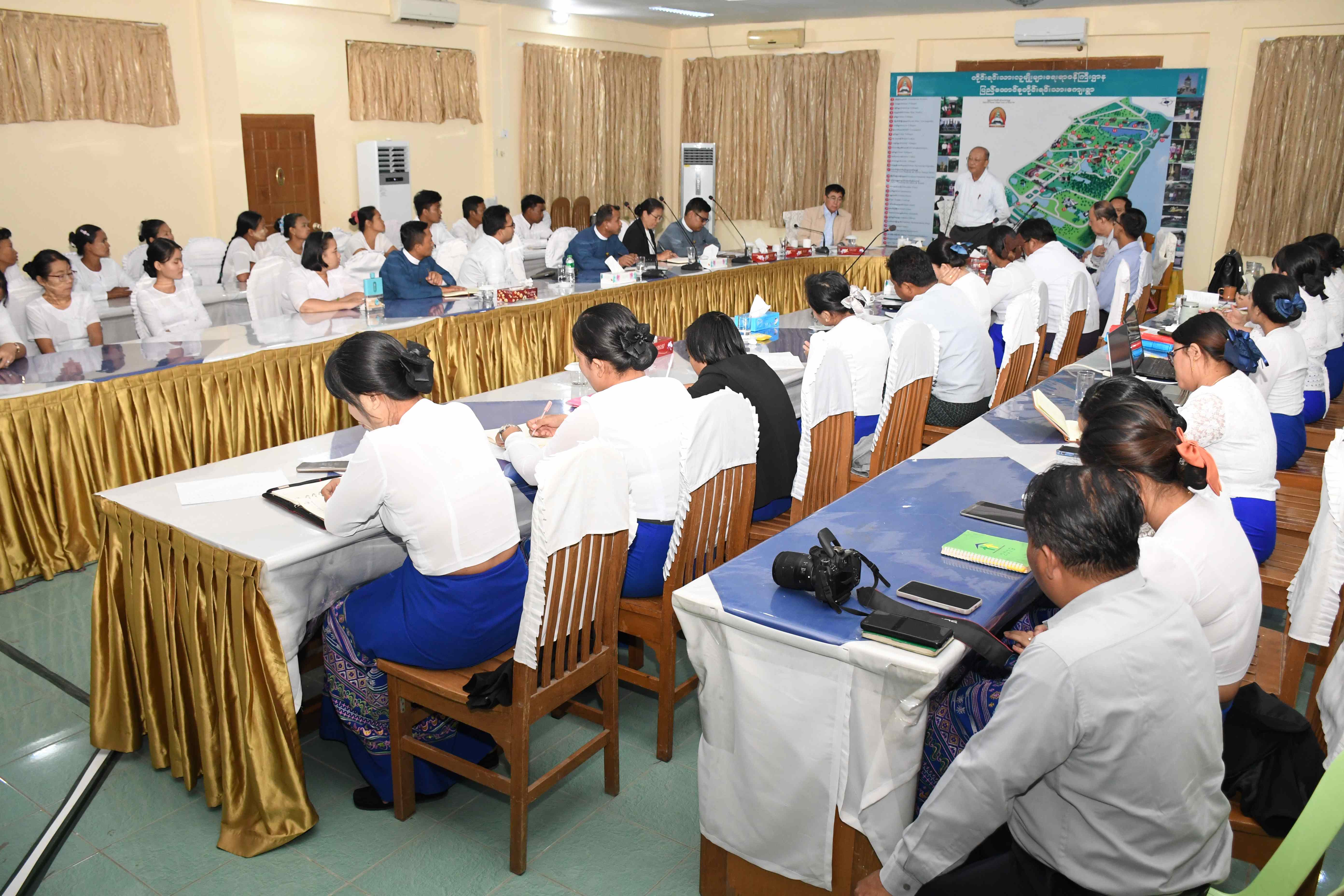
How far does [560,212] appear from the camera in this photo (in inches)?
370

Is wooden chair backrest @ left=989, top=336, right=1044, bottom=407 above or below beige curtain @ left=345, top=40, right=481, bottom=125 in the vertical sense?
below

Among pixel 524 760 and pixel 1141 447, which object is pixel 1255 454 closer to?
pixel 1141 447

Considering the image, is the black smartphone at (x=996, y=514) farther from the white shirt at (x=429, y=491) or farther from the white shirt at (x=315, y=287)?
the white shirt at (x=315, y=287)

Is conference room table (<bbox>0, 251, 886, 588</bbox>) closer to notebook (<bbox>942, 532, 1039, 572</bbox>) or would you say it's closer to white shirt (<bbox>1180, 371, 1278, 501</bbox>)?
notebook (<bbox>942, 532, 1039, 572</bbox>)

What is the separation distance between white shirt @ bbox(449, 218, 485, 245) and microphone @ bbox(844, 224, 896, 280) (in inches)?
114

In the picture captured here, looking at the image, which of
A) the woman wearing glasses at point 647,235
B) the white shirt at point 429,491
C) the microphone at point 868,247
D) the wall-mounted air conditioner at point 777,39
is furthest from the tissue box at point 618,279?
the wall-mounted air conditioner at point 777,39

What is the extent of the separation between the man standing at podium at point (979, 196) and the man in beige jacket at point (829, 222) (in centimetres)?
97

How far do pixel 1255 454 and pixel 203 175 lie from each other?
6737 mm

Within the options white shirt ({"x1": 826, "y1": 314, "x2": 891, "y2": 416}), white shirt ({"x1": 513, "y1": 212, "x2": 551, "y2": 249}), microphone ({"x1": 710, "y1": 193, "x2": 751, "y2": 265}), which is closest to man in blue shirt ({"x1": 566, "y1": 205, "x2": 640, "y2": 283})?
microphone ({"x1": 710, "y1": 193, "x2": 751, "y2": 265})

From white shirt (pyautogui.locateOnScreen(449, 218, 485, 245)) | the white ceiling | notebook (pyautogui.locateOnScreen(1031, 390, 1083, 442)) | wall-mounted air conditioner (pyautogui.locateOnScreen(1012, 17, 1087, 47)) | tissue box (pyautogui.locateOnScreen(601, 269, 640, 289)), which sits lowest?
notebook (pyautogui.locateOnScreen(1031, 390, 1083, 442))

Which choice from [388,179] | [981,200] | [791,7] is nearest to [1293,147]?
[981,200]

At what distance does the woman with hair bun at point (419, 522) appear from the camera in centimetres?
200

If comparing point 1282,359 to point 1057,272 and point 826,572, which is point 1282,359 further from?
point 826,572

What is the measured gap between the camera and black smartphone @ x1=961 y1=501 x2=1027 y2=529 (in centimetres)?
223
